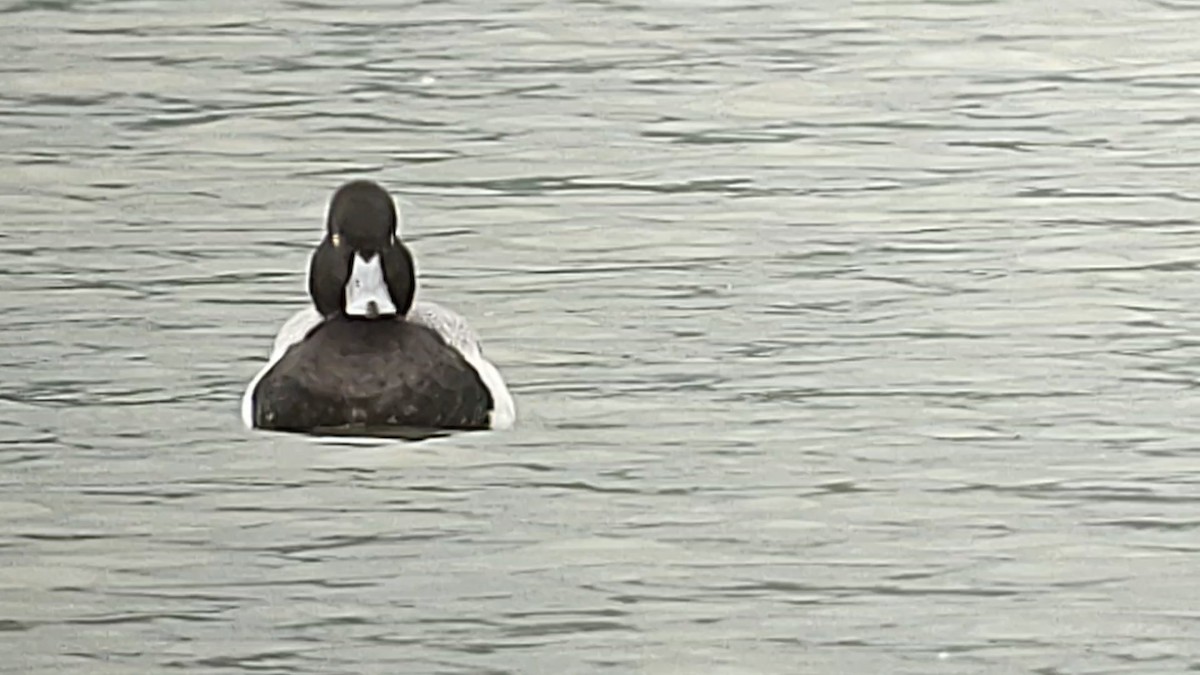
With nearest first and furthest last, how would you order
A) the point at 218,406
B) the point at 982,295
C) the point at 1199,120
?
the point at 218,406 → the point at 982,295 → the point at 1199,120

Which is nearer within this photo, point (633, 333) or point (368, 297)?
point (368, 297)

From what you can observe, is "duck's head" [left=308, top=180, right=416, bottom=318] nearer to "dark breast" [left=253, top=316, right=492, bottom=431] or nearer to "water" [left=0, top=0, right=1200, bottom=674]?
"dark breast" [left=253, top=316, right=492, bottom=431]

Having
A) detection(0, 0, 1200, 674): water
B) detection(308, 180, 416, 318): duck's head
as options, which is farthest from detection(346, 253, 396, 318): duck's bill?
detection(0, 0, 1200, 674): water

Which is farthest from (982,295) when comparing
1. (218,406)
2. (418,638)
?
(418,638)

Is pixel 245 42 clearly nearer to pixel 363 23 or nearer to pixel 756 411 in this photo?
pixel 363 23

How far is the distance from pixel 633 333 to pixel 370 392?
93cm

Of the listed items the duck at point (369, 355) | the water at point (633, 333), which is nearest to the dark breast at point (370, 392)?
the duck at point (369, 355)

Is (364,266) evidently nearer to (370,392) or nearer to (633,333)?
(370,392)

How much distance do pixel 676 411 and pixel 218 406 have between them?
3.69 feet

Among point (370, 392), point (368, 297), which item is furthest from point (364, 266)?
point (370, 392)

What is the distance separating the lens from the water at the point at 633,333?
8266mm

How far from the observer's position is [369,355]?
1015 cm

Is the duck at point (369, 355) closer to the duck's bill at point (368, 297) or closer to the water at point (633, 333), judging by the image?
the duck's bill at point (368, 297)

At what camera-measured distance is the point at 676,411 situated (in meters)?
9.84
